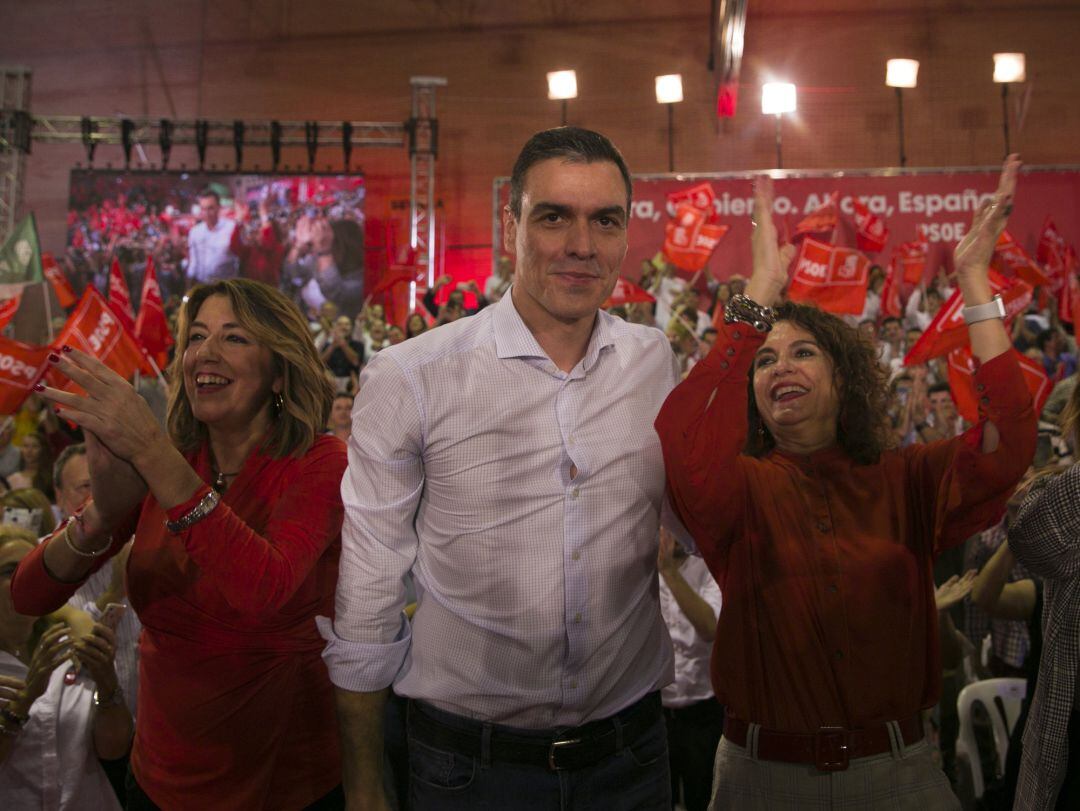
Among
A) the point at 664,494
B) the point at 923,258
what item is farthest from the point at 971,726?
the point at 923,258

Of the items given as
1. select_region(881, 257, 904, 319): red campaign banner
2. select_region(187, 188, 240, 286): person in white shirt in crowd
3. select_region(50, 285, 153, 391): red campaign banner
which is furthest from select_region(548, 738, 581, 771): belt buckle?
select_region(187, 188, 240, 286): person in white shirt in crowd

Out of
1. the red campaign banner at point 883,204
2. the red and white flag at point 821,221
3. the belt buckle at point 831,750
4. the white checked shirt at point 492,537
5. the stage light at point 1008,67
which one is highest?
the stage light at point 1008,67

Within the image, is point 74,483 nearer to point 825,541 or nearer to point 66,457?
point 66,457

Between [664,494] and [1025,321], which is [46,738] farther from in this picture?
[1025,321]

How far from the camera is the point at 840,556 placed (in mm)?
1754

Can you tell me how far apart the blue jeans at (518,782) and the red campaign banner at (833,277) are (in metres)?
4.99

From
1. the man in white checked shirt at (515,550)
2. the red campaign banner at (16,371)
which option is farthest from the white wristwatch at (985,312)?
the red campaign banner at (16,371)

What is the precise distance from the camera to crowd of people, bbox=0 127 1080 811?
1.47 m

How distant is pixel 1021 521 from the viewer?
1845mm

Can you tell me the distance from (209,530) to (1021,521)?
1451 millimetres

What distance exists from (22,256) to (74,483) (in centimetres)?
409

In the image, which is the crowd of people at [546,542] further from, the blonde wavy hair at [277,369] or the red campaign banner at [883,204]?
the red campaign banner at [883,204]

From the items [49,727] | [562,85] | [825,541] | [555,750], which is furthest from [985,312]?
[562,85]

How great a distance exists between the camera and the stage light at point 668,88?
10.3m
